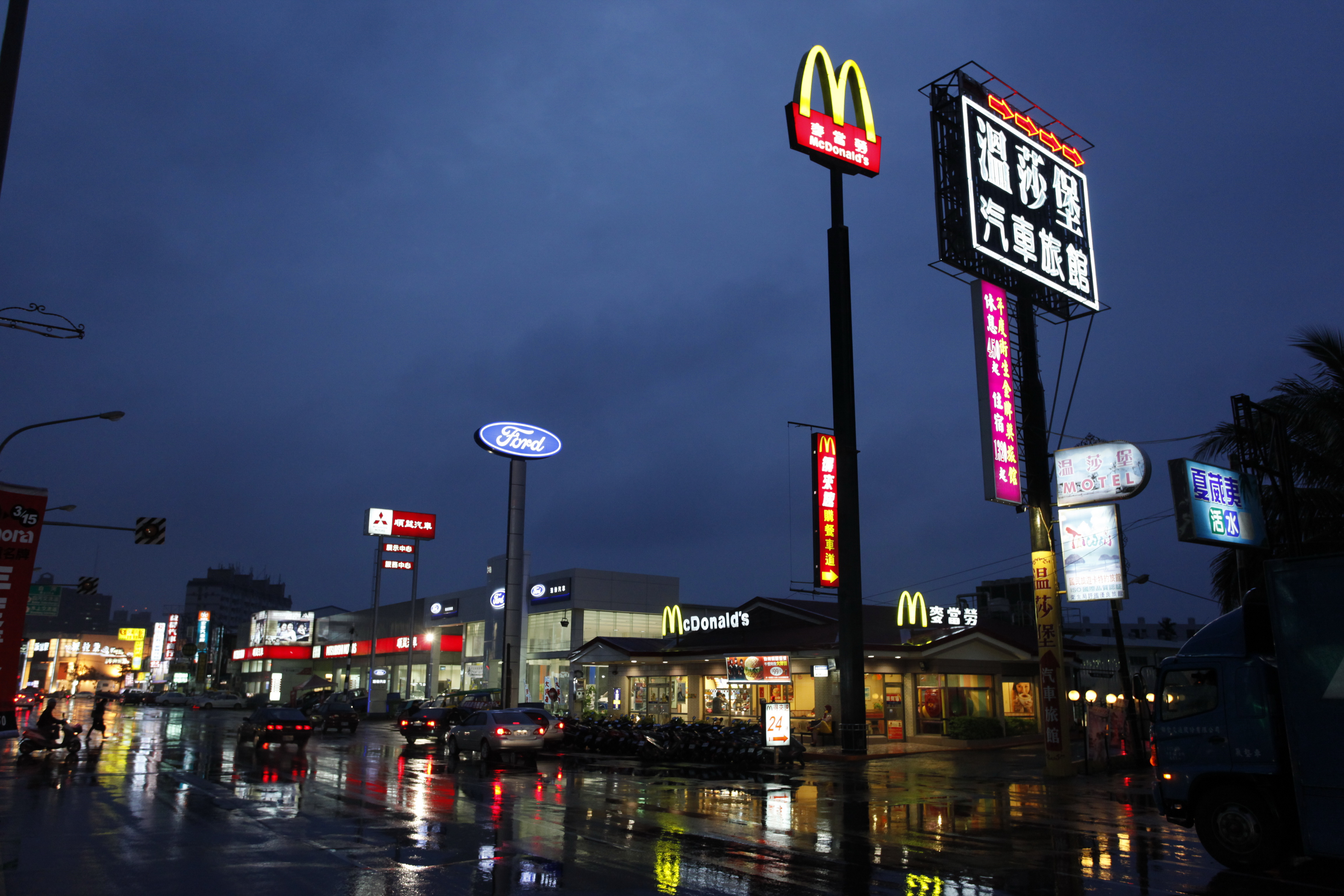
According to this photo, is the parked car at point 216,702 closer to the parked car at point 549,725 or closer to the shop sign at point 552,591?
the shop sign at point 552,591

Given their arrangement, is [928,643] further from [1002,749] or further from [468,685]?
[468,685]

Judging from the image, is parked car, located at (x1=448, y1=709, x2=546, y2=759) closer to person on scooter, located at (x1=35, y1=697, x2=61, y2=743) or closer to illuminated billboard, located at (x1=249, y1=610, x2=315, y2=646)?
person on scooter, located at (x1=35, y1=697, x2=61, y2=743)

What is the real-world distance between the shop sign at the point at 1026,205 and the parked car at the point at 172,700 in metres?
76.0

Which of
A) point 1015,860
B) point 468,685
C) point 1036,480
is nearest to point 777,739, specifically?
point 1036,480

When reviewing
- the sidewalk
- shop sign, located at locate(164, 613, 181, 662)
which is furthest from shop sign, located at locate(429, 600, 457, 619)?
shop sign, located at locate(164, 613, 181, 662)

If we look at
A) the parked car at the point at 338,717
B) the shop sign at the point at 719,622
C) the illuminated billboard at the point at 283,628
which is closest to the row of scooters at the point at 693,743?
the shop sign at the point at 719,622

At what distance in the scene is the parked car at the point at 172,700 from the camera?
245ft

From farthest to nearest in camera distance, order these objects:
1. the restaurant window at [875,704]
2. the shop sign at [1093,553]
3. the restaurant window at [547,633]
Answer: the restaurant window at [547,633]
the restaurant window at [875,704]
the shop sign at [1093,553]

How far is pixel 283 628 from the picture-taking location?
8769cm

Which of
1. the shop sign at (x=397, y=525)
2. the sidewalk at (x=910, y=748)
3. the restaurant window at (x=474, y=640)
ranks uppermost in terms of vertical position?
the shop sign at (x=397, y=525)

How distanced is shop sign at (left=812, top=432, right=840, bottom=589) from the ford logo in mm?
18165

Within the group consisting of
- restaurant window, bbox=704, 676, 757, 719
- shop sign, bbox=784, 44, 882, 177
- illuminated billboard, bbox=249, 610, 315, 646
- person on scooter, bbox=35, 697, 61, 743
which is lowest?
person on scooter, bbox=35, 697, 61, 743

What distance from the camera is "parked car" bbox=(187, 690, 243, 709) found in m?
72.9

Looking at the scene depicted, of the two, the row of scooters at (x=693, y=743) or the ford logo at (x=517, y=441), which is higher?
the ford logo at (x=517, y=441)
